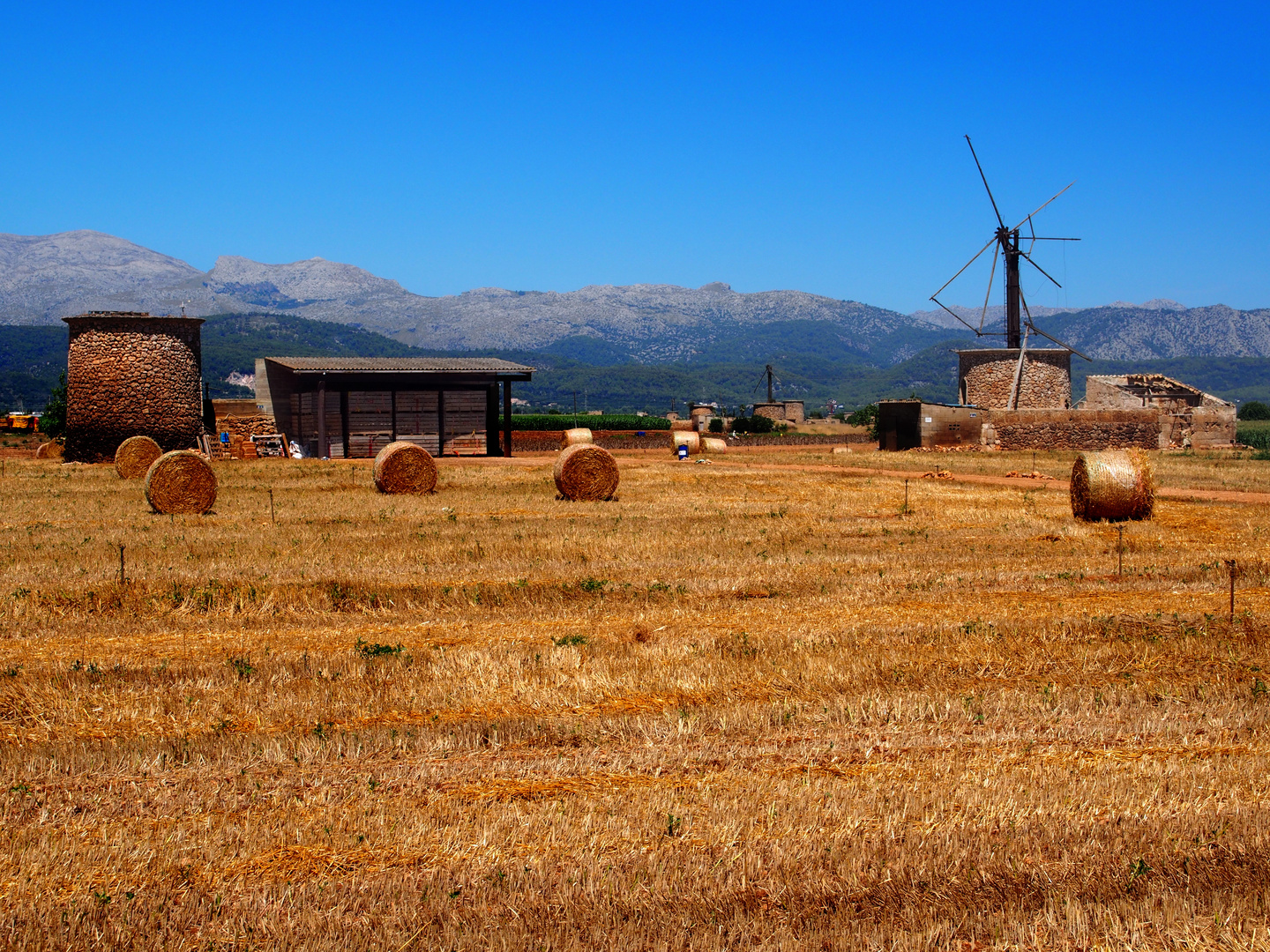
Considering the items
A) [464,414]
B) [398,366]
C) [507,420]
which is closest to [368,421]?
[398,366]

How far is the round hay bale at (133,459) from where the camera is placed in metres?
33.2

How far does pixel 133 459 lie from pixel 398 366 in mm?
15129

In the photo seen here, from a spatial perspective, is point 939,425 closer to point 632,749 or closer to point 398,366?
point 398,366

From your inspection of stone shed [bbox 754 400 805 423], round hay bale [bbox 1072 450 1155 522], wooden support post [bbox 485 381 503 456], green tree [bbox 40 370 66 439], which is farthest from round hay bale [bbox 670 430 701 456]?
stone shed [bbox 754 400 805 423]

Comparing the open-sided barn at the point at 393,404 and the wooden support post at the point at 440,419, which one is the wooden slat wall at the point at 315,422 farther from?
the wooden support post at the point at 440,419

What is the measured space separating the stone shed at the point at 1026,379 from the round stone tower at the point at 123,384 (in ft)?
126

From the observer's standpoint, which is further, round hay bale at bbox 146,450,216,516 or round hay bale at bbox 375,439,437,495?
round hay bale at bbox 375,439,437,495

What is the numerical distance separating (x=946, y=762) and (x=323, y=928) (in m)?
3.98

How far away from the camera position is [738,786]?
6617 millimetres

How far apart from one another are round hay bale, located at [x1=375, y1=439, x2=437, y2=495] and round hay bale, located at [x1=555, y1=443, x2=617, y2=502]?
11.7 feet

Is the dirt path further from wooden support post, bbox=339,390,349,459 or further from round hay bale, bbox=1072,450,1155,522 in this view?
wooden support post, bbox=339,390,349,459

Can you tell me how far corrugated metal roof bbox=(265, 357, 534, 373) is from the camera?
45.4 meters

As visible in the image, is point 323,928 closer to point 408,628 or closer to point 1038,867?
point 1038,867

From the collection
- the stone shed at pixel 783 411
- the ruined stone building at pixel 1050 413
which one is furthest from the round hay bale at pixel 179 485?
the stone shed at pixel 783 411
